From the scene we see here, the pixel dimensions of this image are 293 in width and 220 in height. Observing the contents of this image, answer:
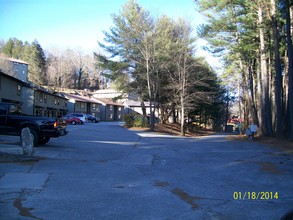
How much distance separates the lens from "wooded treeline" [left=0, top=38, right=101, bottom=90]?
313 feet

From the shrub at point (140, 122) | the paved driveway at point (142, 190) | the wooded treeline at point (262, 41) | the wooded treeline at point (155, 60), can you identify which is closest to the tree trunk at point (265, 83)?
the wooded treeline at point (262, 41)

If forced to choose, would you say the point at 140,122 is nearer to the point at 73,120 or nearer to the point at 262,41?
the point at 73,120

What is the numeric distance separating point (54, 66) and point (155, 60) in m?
71.4

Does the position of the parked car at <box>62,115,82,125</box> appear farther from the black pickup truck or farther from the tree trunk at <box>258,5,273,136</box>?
the black pickup truck

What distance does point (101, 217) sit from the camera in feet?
17.8

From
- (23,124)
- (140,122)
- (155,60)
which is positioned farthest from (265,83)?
(23,124)

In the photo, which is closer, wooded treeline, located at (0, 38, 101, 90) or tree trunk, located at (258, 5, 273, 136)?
tree trunk, located at (258, 5, 273, 136)

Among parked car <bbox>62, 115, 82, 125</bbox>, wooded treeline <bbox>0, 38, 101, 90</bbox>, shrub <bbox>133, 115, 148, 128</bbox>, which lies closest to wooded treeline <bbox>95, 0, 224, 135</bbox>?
shrub <bbox>133, 115, 148, 128</bbox>

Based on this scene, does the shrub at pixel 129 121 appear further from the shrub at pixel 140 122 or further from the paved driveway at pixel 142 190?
the paved driveway at pixel 142 190

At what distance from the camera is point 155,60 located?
38.3 meters

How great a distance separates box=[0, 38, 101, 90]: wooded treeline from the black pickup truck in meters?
79.6

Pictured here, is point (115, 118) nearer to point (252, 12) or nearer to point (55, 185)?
point (252, 12)

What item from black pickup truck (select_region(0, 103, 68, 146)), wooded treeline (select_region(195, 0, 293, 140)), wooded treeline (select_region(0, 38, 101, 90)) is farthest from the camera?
wooded treeline (select_region(0, 38, 101, 90))

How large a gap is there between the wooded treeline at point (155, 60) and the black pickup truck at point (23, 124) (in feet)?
77.1
